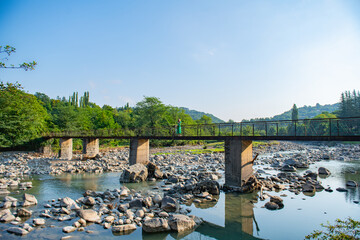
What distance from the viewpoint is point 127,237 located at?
9.39m

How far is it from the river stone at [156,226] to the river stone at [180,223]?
10.8 inches

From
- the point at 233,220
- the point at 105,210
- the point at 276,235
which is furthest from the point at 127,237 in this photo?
the point at 276,235

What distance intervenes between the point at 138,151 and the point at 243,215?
15.1 m

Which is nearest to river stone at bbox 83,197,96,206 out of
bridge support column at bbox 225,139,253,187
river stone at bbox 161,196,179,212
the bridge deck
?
river stone at bbox 161,196,179,212

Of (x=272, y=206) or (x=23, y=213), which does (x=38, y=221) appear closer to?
(x=23, y=213)

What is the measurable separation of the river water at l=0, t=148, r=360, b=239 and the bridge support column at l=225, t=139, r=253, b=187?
1.36m

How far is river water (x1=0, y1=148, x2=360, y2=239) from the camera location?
385 inches

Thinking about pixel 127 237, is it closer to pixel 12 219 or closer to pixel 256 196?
pixel 12 219

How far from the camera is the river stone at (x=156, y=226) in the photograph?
A: 32.3 feet

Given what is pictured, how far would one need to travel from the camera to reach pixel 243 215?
41.1 ft

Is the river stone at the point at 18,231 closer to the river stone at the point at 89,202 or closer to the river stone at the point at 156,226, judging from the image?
the river stone at the point at 89,202

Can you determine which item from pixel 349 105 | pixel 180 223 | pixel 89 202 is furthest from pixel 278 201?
pixel 349 105

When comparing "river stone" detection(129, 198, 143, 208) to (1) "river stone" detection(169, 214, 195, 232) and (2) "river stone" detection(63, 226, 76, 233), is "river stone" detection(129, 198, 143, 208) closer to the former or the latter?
(1) "river stone" detection(169, 214, 195, 232)

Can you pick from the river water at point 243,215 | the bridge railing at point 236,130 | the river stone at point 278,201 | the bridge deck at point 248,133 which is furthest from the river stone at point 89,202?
the river stone at point 278,201
